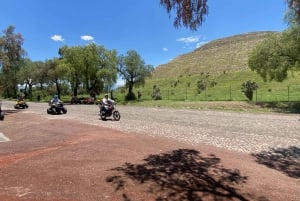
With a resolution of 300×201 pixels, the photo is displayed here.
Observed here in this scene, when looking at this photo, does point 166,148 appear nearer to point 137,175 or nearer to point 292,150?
point 137,175

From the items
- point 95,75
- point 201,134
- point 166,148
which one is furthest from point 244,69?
point 166,148

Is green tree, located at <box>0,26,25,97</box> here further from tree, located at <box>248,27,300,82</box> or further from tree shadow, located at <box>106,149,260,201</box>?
tree shadow, located at <box>106,149,260,201</box>

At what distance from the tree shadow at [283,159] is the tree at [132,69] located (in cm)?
4053

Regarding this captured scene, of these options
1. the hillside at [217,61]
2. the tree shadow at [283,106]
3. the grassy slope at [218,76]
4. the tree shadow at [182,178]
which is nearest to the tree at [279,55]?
the tree shadow at [283,106]

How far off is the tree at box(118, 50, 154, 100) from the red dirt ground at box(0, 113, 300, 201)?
137 ft

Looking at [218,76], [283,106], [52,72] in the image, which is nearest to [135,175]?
[283,106]

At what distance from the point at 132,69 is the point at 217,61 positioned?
150 feet

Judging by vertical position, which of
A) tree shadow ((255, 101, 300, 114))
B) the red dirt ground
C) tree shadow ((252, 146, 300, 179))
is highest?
tree shadow ((255, 101, 300, 114))

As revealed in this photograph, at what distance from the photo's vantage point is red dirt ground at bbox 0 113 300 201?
6.52 metres

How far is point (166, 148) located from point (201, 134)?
4651 mm

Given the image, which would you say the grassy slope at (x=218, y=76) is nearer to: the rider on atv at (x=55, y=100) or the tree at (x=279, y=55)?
the tree at (x=279, y=55)

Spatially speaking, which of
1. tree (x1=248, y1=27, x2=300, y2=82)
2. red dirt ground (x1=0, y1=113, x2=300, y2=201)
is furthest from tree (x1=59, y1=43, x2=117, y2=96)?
red dirt ground (x1=0, y1=113, x2=300, y2=201)

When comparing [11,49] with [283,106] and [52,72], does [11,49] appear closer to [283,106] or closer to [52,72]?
[283,106]

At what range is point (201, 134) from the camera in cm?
1445
